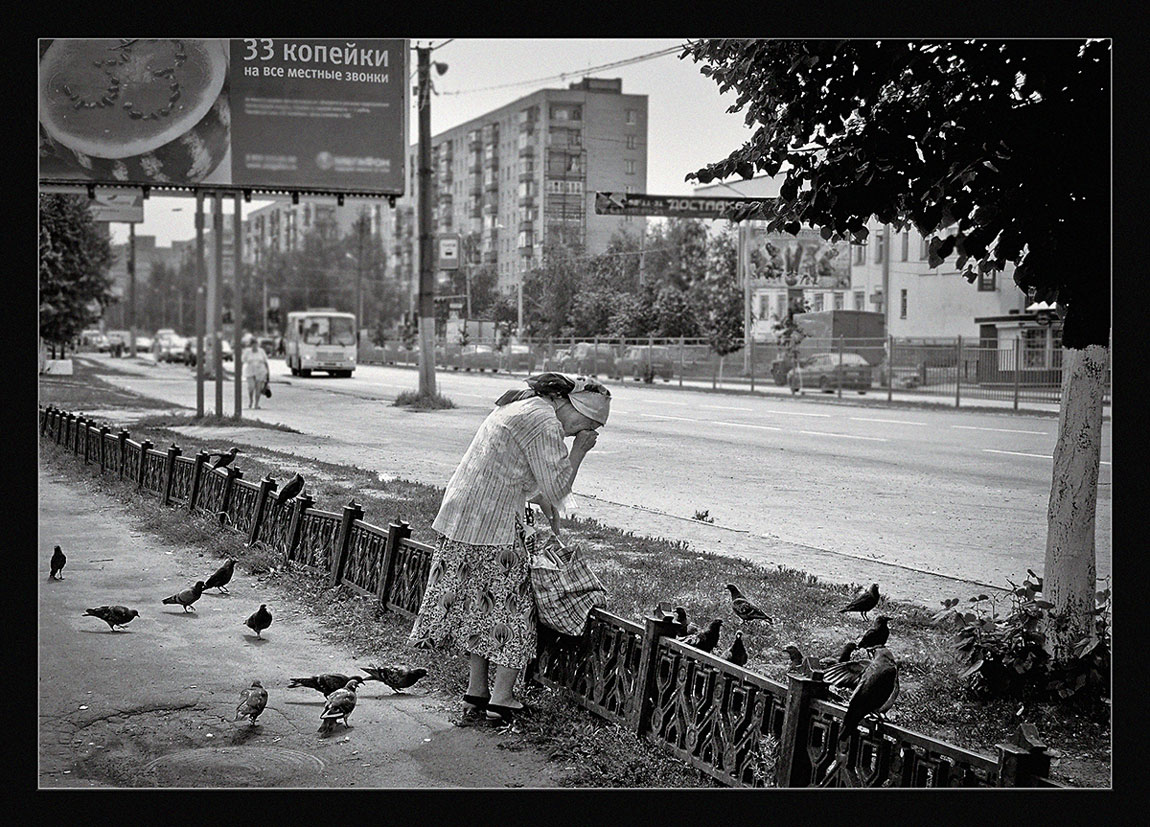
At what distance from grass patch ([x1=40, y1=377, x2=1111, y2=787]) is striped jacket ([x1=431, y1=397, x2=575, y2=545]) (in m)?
0.74

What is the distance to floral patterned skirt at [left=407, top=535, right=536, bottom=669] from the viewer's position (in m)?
4.30

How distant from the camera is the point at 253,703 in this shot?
171 inches

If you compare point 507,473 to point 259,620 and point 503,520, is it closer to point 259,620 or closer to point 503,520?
point 503,520

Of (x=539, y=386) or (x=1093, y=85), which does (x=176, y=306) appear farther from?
(x=1093, y=85)

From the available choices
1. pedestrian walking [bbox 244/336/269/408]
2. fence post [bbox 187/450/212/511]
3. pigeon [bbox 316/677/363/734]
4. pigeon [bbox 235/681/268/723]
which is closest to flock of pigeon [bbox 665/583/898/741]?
pigeon [bbox 316/677/363/734]

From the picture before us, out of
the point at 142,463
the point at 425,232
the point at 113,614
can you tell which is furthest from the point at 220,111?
the point at 425,232

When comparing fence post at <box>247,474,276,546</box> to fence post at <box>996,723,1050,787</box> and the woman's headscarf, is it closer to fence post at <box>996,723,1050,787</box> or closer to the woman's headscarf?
the woman's headscarf

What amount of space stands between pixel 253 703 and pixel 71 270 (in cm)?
747

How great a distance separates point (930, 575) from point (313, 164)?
5.43m

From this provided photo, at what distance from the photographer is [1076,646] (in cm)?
436

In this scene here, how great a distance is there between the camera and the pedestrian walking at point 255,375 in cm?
1733

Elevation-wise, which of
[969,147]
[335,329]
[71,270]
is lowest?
[335,329]

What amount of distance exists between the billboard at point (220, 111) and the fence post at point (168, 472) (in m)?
1.78
